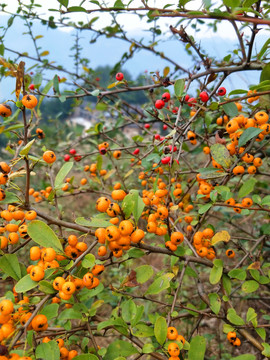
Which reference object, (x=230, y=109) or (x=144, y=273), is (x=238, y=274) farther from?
(x=230, y=109)

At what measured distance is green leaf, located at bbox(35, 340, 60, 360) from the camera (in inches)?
42.6

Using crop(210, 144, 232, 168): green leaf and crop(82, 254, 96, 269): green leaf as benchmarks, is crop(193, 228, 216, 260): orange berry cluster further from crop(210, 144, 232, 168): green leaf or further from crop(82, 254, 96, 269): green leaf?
crop(82, 254, 96, 269): green leaf

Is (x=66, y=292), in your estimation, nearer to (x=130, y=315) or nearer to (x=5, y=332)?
(x=5, y=332)

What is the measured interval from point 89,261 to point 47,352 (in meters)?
0.38

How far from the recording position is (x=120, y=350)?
1331mm

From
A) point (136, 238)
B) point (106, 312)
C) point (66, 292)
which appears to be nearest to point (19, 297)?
point (66, 292)

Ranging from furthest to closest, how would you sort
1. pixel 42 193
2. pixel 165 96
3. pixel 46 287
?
pixel 42 193
pixel 165 96
pixel 46 287

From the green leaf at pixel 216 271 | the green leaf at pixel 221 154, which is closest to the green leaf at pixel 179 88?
the green leaf at pixel 221 154

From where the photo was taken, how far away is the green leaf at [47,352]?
3.55 feet

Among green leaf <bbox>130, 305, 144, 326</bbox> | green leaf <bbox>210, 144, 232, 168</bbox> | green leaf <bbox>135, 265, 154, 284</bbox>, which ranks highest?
green leaf <bbox>210, 144, 232, 168</bbox>

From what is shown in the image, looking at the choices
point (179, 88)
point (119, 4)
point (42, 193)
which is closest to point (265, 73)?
point (179, 88)

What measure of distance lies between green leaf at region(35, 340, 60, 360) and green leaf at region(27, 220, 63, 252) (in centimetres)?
39

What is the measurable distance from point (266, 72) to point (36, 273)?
165 cm

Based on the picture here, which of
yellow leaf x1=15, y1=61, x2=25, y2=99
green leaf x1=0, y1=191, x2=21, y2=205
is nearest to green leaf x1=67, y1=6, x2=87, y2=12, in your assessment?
yellow leaf x1=15, y1=61, x2=25, y2=99
